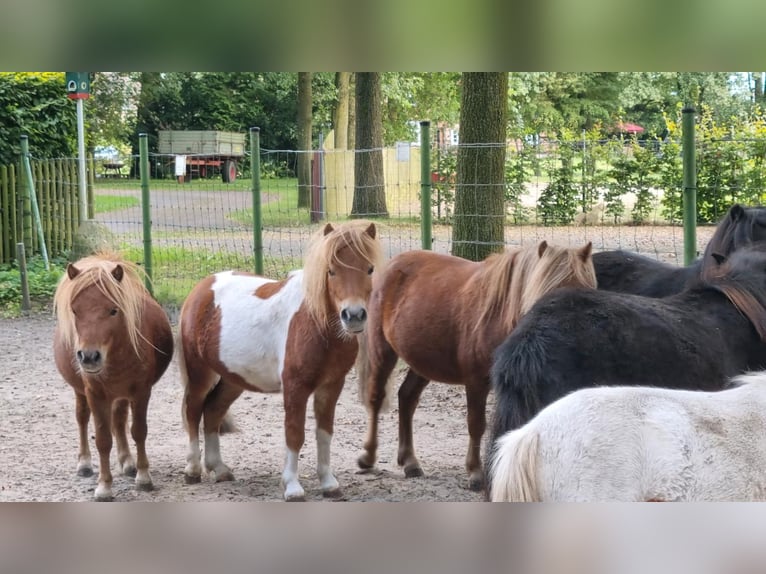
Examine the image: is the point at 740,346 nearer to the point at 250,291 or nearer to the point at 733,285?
the point at 733,285

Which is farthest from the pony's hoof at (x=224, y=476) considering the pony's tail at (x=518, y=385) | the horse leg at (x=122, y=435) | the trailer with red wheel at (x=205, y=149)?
the trailer with red wheel at (x=205, y=149)

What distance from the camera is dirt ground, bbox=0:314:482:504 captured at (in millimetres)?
3041

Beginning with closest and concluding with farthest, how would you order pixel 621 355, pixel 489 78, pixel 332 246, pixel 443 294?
pixel 621 355
pixel 332 246
pixel 443 294
pixel 489 78

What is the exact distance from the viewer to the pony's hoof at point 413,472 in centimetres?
321

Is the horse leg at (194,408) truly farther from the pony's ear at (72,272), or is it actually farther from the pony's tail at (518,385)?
the pony's tail at (518,385)

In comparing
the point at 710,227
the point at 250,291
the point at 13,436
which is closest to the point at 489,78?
the point at 710,227

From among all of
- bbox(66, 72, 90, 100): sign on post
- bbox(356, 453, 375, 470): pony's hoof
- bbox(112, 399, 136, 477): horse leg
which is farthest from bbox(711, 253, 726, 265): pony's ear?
bbox(66, 72, 90, 100): sign on post

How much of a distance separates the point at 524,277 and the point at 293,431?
3.01 feet

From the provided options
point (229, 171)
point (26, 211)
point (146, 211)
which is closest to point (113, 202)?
point (26, 211)

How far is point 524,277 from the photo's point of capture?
2611 mm

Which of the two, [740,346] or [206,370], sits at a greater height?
[740,346]

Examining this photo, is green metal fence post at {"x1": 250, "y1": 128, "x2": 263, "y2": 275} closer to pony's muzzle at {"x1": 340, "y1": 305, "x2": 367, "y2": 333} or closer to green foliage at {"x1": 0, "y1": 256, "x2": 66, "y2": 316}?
green foliage at {"x1": 0, "y1": 256, "x2": 66, "y2": 316}
